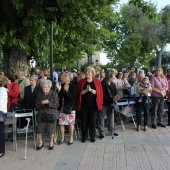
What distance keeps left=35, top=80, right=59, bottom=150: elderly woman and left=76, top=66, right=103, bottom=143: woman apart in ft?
2.63

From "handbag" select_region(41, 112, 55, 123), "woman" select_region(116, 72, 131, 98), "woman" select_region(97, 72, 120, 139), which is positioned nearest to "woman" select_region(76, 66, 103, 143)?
"woman" select_region(97, 72, 120, 139)

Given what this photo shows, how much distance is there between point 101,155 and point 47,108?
1598 mm

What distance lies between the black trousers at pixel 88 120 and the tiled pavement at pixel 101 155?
0.28 metres

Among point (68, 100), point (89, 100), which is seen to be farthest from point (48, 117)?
point (89, 100)

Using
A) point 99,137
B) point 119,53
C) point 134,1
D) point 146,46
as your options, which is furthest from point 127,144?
point 119,53

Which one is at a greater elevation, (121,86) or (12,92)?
(121,86)

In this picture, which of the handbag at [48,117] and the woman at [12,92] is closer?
the handbag at [48,117]

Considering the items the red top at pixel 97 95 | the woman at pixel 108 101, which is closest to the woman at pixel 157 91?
the woman at pixel 108 101

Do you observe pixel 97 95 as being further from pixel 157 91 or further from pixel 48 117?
pixel 157 91

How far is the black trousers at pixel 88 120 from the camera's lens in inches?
264

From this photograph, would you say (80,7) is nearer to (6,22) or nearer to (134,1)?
(134,1)

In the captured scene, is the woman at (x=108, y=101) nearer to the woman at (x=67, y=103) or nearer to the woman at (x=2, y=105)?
the woman at (x=67, y=103)

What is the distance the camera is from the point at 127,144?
6.51 m

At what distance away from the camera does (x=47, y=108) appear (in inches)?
238
